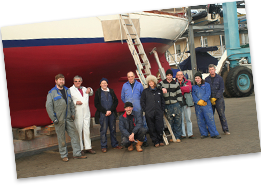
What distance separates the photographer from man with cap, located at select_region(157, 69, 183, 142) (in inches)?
193

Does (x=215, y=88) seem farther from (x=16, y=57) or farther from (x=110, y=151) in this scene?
(x=16, y=57)

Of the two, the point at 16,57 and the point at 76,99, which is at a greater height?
the point at 16,57

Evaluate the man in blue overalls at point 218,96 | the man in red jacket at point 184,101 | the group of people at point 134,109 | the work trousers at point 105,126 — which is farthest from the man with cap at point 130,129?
the man in blue overalls at point 218,96

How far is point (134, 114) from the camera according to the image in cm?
475

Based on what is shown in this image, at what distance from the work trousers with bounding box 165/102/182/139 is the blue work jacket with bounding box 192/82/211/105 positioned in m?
0.48

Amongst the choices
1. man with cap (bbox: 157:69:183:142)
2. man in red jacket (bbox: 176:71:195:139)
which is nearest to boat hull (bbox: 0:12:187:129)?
man in red jacket (bbox: 176:71:195:139)

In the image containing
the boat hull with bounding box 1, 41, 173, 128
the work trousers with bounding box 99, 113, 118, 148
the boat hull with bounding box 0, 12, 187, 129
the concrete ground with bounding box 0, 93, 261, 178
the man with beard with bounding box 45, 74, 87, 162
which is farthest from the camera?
the boat hull with bounding box 1, 41, 173, 128

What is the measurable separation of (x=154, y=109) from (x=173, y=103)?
479 mm

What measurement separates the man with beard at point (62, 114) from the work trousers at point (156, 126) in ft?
4.51

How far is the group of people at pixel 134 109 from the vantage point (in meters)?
4.24

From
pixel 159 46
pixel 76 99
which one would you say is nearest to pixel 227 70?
pixel 159 46

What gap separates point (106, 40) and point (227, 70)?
25.3 ft

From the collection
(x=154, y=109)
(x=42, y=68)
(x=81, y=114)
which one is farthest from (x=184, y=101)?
(x=42, y=68)

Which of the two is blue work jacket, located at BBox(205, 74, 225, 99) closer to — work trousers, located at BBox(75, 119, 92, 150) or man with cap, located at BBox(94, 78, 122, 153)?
man with cap, located at BBox(94, 78, 122, 153)
